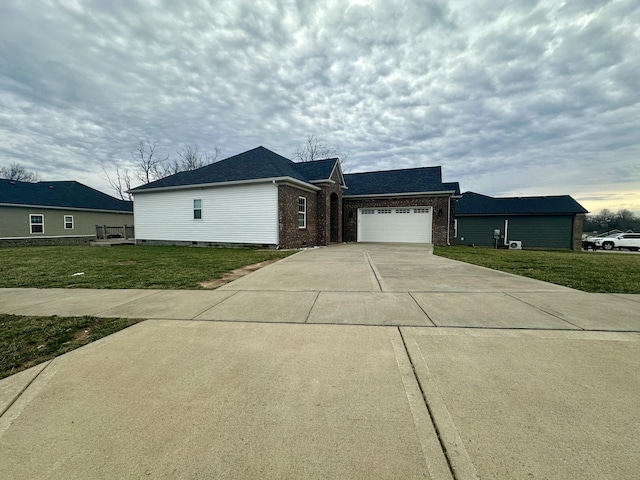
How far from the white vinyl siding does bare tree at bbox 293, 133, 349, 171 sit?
19.9 m

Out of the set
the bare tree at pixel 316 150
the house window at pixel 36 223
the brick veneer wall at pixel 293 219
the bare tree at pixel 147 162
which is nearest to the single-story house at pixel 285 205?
the brick veneer wall at pixel 293 219

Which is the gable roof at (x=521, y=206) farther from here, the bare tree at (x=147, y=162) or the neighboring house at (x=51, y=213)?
the bare tree at (x=147, y=162)

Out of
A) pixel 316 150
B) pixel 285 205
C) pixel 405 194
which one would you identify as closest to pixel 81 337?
pixel 285 205

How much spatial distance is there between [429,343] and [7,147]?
38.9m

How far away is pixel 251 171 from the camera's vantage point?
15.6 m

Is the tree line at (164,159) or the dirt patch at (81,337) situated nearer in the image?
the dirt patch at (81,337)

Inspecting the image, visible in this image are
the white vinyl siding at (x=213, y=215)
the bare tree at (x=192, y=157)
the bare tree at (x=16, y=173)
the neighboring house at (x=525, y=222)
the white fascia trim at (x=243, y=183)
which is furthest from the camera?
the bare tree at (x=16, y=173)

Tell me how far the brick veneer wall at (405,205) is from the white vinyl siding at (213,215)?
8.30 meters

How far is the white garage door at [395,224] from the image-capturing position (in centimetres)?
1938

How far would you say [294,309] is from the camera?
14.7 ft

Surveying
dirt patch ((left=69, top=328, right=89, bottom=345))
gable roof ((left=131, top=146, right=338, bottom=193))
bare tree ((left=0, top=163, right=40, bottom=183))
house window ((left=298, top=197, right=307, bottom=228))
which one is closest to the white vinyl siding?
gable roof ((left=131, top=146, right=338, bottom=193))

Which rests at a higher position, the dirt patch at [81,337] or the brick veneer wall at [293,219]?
the brick veneer wall at [293,219]

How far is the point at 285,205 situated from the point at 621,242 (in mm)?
29791

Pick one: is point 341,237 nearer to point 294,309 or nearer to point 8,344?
point 294,309
